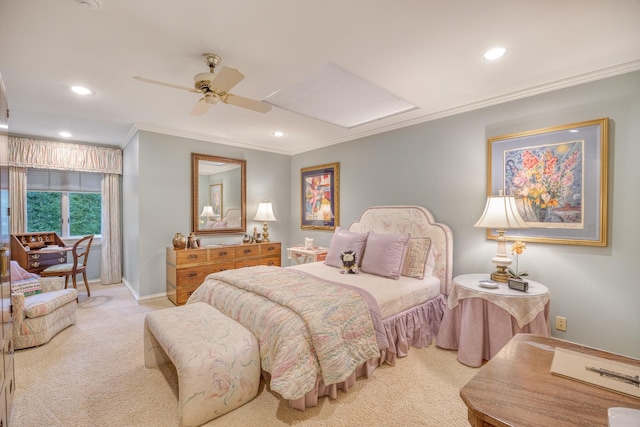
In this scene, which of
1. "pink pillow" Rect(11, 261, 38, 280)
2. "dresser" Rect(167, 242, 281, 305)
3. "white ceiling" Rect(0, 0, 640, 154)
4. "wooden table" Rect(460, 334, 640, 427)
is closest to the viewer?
"wooden table" Rect(460, 334, 640, 427)

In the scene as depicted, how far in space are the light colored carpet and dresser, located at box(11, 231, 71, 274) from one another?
5.77 feet

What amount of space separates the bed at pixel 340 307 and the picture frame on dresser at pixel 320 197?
1217mm

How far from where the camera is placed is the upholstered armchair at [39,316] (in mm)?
2565

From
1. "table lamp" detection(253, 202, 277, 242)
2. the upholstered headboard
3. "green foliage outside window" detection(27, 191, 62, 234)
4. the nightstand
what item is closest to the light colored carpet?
the upholstered headboard

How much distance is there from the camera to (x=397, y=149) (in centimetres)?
383

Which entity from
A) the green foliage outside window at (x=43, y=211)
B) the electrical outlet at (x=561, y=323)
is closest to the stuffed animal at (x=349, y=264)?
the electrical outlet at (x=561, y=323)

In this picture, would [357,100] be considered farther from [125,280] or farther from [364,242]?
[125,280]

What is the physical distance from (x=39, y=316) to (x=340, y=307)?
296cm

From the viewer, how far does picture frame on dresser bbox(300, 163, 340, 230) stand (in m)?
4.66

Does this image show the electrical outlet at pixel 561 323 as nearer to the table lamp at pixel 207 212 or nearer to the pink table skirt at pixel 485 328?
the pink table skirt at pixel 485 328

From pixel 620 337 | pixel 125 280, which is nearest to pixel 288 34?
pixel 620 337

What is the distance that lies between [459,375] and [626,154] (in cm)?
224

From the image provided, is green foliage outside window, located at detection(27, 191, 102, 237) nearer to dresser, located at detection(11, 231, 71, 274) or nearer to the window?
the window

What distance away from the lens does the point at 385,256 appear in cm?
299
